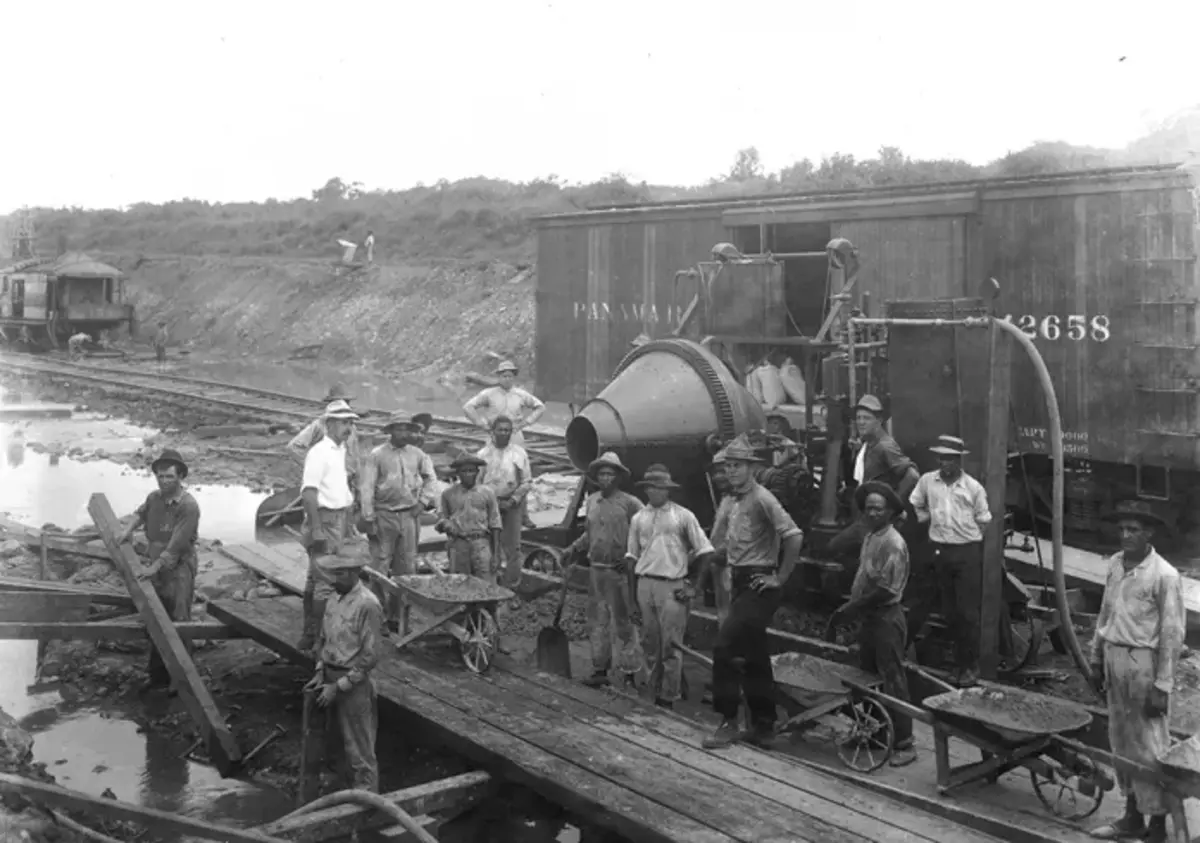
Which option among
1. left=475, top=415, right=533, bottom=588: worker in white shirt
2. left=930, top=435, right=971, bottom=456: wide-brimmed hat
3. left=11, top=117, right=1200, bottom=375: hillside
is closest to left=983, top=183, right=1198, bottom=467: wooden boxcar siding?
left=930, top=435, right=971, bottom=456: wide-brimmed hat

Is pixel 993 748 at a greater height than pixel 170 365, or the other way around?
pixel 170 365

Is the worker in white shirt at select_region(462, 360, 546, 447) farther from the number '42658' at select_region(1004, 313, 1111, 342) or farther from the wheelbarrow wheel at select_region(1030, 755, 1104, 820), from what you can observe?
the wheelbarrow wheel at select_region(1030, 755, 1104, 820)

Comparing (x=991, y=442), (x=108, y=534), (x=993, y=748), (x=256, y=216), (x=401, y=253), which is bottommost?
(x=993, y=748)

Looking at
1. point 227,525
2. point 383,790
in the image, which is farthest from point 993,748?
point 227,525

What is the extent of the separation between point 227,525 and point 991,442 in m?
10.1

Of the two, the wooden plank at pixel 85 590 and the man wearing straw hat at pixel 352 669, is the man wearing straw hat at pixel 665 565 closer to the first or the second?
the man wearing straw hat at pixel 352 669

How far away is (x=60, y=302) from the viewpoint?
42.1m

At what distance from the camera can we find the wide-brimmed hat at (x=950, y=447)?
8656 mm

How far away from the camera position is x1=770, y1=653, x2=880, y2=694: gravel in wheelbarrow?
7.57m

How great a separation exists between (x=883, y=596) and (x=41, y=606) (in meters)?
5.99

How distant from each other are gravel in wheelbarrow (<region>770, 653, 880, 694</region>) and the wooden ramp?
2.87ft

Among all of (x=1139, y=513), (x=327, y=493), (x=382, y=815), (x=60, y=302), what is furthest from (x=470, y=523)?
(x=60, y=302)

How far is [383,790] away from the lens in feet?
24.5

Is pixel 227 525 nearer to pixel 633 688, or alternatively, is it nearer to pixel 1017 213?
pixel 633 688
